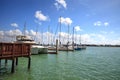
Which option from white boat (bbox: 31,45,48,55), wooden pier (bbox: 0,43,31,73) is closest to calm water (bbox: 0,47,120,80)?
wooden pier (bbox: 0,43,31,73)

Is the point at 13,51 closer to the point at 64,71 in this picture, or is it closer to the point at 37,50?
the point at 64,71

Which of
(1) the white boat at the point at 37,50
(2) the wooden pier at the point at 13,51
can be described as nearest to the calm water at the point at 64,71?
(2) the wooden pier at the point at 13,51

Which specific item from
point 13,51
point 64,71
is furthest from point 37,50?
point 13,51

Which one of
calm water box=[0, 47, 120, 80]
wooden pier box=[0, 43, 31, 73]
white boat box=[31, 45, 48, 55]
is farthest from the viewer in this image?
white boat box=[31, 45, 48, 55]

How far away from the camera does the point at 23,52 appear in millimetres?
21234

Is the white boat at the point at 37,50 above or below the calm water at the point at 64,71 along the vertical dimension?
above

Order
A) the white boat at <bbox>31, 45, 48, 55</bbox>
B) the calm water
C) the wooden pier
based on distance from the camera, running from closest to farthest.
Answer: the wooden pier → the calm water → the white boat at <bbox>31, 45, 48, 55</bbox>

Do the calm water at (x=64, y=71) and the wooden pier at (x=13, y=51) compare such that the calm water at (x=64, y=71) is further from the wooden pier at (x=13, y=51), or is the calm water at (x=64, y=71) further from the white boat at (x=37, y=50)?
the white boat at (x=37, y=50)

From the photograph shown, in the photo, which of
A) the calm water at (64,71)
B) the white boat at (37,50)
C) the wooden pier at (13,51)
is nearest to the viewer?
the wooden pier at (13,51)

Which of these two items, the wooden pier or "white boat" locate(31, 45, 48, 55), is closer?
the wooden pier

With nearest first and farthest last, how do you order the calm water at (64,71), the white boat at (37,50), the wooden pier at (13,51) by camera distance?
the wooden pier at (13,51)
the calm water at (64,71)
the white boat at (37,50)

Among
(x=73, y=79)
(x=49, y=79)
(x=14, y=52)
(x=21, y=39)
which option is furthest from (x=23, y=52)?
(x=21, y=39)

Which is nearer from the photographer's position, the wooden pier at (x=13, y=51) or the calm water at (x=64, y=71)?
the wooden pier at (x=13, y=51)

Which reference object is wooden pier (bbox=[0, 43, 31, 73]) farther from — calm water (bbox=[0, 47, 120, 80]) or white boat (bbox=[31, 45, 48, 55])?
white boat (bbox=[31, 45, 48, 55])
